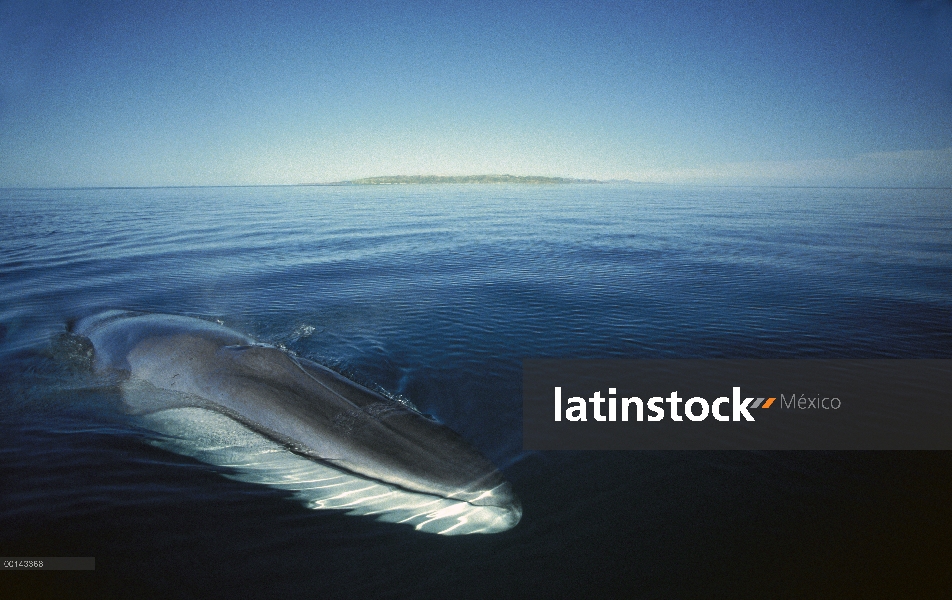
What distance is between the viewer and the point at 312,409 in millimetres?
8336

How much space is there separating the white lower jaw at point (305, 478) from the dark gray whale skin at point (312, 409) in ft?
0.43

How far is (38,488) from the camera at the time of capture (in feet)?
24.3

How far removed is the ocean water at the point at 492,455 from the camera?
597 cm

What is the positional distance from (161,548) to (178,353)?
5.07 meters

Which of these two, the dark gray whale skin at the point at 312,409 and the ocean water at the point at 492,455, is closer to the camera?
the ocean water at the point at 492,455

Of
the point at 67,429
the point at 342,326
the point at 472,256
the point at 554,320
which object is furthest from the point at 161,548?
the point at 472,256

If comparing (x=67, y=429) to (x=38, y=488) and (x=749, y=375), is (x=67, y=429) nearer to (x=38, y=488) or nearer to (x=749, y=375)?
(x=38, y=488)

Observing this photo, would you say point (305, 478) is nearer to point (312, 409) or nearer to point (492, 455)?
point (312, 409)

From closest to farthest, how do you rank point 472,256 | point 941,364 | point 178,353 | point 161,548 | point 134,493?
point 161,548
point 134,493
point 178,353
point 941,364
point 472,256

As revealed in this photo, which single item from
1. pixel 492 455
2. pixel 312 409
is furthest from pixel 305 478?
pixel 492 455

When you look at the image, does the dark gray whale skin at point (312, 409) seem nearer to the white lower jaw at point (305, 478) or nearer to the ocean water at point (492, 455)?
the white lower jaw at point (305, 478)

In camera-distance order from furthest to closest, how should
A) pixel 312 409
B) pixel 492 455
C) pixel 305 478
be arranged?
pixel 312 409 → pixel 492 455 → pixel 305 478

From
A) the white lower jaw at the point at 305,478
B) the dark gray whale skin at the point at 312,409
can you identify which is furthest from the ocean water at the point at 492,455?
the dark gray whale skin at the point at 312,409

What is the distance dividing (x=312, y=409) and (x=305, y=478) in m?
1.36
